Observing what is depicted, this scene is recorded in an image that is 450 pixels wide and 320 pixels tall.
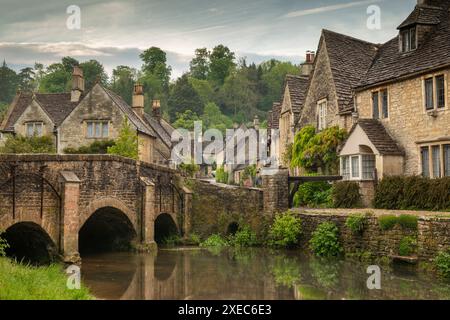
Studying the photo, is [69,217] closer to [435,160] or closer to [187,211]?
[187,211]

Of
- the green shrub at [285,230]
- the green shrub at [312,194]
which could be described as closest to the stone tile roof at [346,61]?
the green shrub at [312,194]

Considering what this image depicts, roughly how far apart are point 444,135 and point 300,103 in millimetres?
15425

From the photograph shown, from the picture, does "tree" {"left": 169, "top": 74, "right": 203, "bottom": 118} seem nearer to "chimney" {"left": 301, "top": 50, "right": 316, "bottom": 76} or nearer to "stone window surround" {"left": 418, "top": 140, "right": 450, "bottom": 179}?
"chimney" {"left": 301, "top": 50, "right": 316, "bottom": 76}

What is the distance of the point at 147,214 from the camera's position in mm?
25984

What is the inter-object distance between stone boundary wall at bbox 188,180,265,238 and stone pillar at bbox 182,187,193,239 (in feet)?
0.79

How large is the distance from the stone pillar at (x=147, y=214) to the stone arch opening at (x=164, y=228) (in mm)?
3724

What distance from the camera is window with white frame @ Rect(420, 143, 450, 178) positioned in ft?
78.2

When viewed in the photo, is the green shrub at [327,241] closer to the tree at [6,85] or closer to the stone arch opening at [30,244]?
the stone arch opening at [30,244]

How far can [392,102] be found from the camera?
2703 centimetres

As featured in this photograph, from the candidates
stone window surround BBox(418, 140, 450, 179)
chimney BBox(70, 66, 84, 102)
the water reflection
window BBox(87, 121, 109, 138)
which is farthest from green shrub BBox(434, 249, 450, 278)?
chimney BBox(70, 66, 84, 102)

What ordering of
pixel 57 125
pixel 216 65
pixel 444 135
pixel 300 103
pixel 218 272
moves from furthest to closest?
pixel 216 65 < pixel 57 125 < pixel 300 103 < pixel 444 135 < pixel 218 272

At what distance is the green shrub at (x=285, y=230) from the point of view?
86.3 feet

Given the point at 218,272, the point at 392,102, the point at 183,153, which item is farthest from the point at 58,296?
the point at 183,153
